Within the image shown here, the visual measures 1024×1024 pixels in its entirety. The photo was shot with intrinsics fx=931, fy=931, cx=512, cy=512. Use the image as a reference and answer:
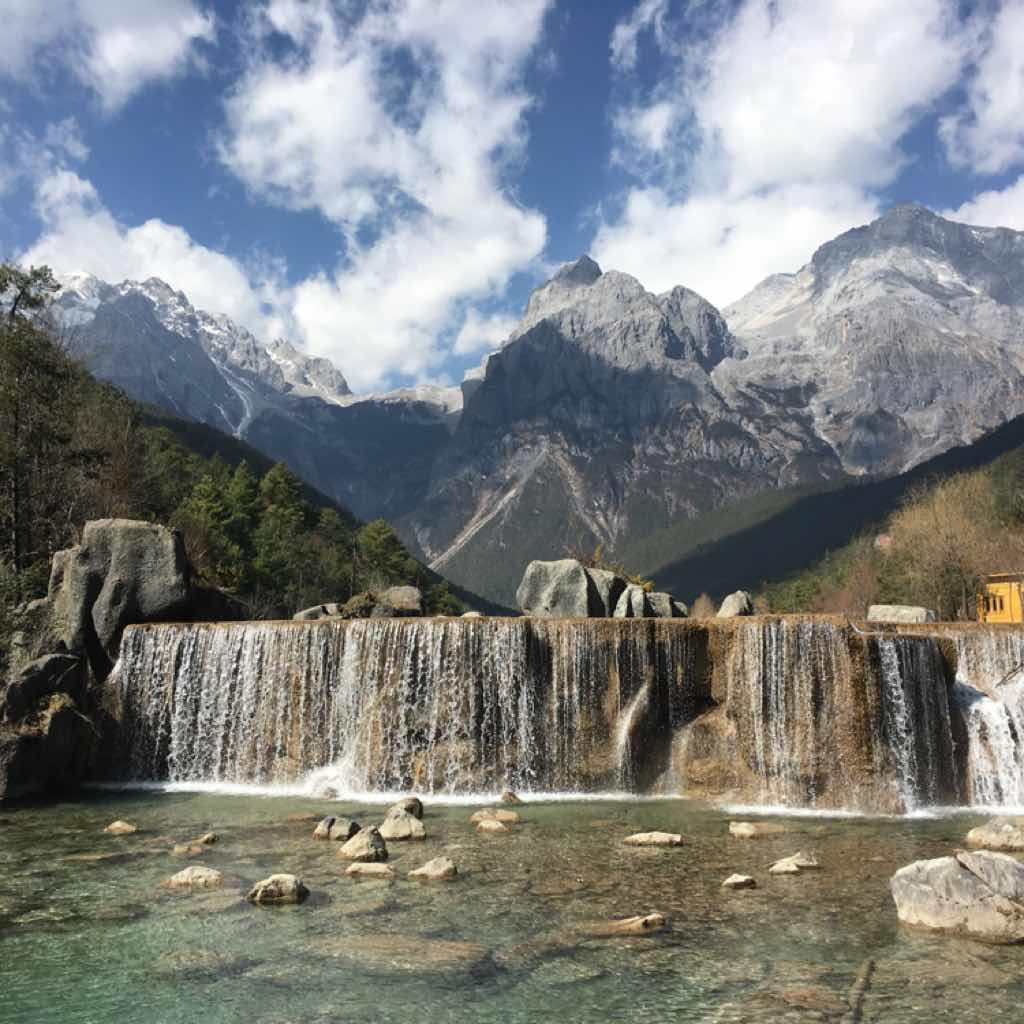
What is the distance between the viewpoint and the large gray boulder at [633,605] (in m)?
36.0

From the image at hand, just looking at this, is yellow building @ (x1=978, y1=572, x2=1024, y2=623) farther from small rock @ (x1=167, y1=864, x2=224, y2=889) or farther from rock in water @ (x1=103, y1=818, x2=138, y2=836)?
small rock @ (x1=167, y1=864, x2=224, y2=889)

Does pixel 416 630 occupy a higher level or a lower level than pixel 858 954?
higher

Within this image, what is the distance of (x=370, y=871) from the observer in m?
14.7

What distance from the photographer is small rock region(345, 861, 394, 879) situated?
47.7ft

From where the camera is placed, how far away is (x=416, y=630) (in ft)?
81.6

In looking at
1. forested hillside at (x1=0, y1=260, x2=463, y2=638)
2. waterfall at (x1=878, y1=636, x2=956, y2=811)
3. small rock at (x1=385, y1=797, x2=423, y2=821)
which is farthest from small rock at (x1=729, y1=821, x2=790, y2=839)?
forested hillside at (x1=0, y1=260, x2=463, y2=638)

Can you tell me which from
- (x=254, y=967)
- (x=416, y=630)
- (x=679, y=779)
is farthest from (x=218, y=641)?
(x=254, y=967)

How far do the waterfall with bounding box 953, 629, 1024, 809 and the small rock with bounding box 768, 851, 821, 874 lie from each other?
30.9 ft

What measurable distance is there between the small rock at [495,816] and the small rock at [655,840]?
3.08 metres

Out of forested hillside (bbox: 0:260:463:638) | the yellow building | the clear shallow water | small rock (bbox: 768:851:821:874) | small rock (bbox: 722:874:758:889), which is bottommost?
the clear shallow water

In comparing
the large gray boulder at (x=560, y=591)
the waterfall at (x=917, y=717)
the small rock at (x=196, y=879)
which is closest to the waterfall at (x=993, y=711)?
the waterfall at (x=917, y=717)

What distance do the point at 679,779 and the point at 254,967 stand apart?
14.1 m

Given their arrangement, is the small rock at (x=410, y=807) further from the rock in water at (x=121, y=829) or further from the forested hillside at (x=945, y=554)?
the forested hillside at (x=945, y=554)

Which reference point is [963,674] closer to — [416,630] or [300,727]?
[416,630]
